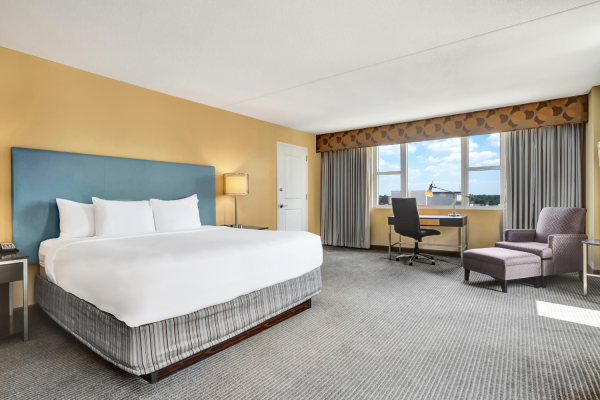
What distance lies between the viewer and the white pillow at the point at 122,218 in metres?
3.07

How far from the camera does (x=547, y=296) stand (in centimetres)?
332

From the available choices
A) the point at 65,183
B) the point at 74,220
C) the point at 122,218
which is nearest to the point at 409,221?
the point at 122,218

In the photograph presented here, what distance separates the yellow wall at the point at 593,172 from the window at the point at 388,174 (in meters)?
2.82

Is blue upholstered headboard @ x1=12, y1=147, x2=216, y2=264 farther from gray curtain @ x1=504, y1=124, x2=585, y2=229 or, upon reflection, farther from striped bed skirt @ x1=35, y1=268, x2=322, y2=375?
gray curtain @ x1=504, y1=124, x2=585, y2=229

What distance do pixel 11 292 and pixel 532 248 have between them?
17.6ft

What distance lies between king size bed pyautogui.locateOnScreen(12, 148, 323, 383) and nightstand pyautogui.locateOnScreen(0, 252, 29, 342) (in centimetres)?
17

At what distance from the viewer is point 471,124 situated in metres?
5.27

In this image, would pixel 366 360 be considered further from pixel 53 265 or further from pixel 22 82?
pixel 22 82

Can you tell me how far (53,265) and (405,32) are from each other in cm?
342

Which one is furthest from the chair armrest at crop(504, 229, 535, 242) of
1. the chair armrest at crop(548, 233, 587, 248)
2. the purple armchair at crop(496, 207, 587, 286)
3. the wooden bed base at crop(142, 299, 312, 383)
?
the wooden bed base at crop(142, 299, 312, 383)

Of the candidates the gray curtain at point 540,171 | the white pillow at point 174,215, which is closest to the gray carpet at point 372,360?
the white pillow at point 174,215

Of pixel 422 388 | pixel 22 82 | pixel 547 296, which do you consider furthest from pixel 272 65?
pixel 547 296

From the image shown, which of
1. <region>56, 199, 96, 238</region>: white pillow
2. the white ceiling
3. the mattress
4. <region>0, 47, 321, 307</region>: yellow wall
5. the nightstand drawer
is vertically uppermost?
the white ceiling

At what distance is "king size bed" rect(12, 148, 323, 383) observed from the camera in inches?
68.4
